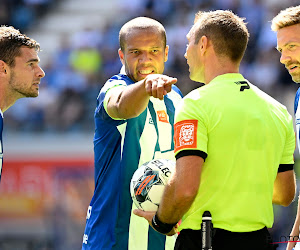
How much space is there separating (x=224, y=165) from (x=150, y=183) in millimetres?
623

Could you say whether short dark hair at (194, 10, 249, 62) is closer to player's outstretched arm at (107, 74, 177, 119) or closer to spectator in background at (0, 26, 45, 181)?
player's outstretched arm at (107, 74, 177, 119)

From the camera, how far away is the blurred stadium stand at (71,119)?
38.9 ft

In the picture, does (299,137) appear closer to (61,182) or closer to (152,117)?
(152,117)

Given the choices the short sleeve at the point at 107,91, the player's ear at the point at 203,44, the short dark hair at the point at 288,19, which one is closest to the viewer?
the player's ear at the point at 203,44

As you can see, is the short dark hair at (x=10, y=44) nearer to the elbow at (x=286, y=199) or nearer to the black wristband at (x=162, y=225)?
the black wristband at (x=162, y=225)

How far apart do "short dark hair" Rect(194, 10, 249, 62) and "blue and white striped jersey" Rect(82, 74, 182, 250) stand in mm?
950

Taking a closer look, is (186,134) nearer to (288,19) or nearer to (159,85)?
(159,85)

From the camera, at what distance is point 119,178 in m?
4.41

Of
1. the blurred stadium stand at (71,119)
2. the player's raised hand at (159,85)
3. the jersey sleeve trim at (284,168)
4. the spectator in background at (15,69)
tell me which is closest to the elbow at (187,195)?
the player's raised hand at (159,85)

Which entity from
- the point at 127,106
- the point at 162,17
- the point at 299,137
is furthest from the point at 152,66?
the point at 162,17

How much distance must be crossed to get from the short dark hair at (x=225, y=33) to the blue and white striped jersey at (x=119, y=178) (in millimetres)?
950

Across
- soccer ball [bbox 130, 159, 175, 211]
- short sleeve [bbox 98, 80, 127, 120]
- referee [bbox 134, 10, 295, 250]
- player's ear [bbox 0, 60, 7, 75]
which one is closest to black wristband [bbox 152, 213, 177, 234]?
referee [bbox 134, 10, 295, 250]

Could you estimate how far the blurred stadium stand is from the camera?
→ 38.9ft

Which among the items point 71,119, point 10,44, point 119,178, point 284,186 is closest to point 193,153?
point 284,186
